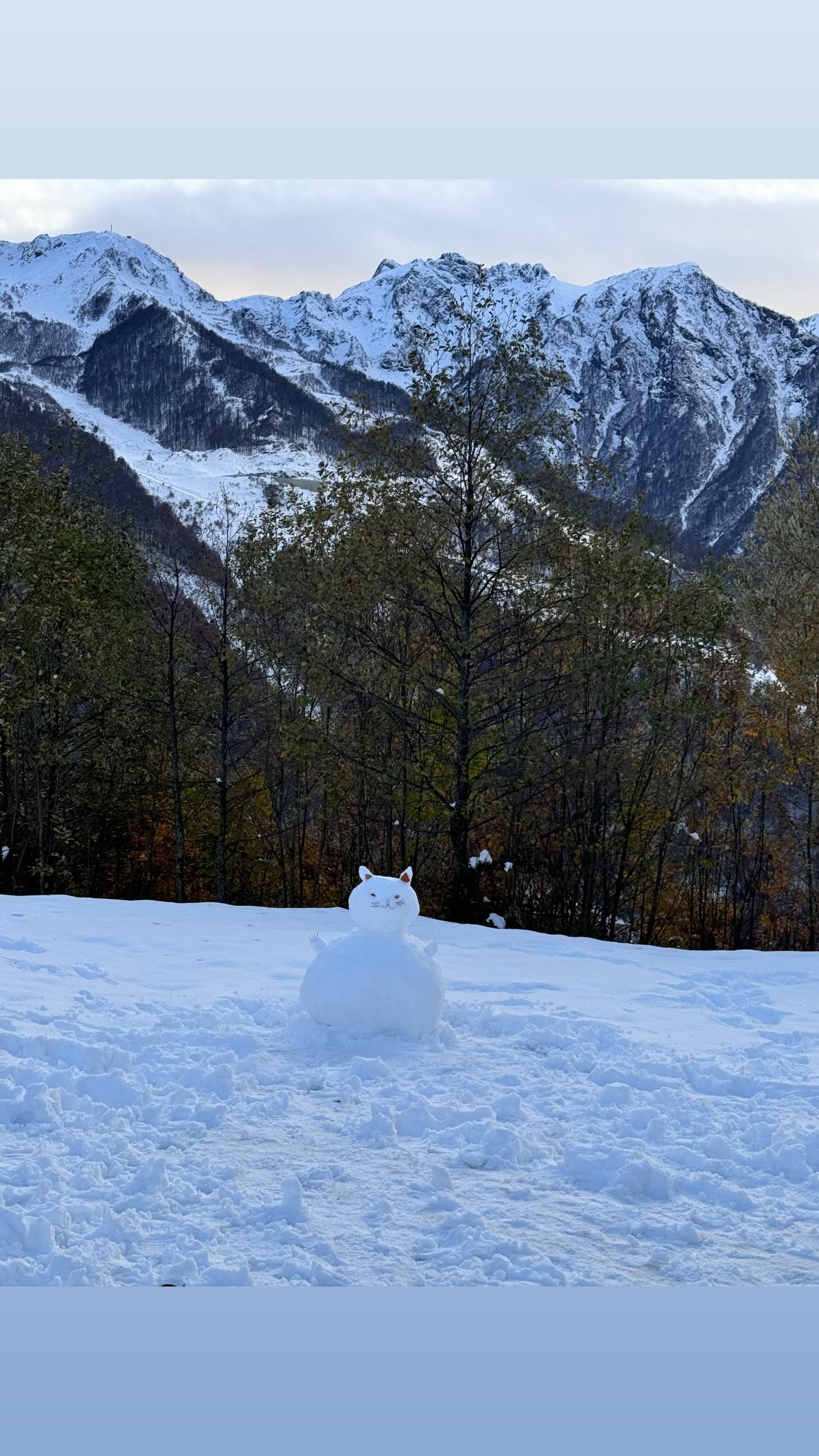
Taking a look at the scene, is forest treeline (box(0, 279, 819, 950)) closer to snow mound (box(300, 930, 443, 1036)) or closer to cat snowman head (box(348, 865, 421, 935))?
cat snowman head (box(348, 865, 421, 935))

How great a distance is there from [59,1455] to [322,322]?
20541 cm

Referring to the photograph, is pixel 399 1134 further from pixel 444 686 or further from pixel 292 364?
pixel 292 364

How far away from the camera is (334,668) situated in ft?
37.5

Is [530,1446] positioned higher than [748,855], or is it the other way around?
[748,855]

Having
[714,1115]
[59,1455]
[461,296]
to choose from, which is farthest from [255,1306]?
[461,296]

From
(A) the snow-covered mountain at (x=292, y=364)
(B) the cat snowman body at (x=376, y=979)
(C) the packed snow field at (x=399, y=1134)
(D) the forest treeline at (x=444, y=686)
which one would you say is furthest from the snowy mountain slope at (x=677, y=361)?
(B) the cat snowman body at (x=376, y=979)

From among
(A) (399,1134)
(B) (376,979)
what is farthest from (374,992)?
(A) (399,1134)

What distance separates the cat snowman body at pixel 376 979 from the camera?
5.23 metres

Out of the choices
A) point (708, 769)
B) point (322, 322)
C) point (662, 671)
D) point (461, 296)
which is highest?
point (322, 322)

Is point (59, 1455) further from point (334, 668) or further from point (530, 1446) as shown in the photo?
point (334, 668)

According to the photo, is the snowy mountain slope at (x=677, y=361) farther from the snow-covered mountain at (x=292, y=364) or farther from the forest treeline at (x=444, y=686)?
the forest treeline at (x=444, y=686)

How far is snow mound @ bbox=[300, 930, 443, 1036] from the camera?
5.23 metres

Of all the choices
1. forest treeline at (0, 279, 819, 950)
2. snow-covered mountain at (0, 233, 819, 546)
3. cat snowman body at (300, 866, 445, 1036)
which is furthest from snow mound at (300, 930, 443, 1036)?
snow-covered mountain at (0, 233, 819, 546)

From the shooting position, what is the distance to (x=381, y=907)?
18.0ft
